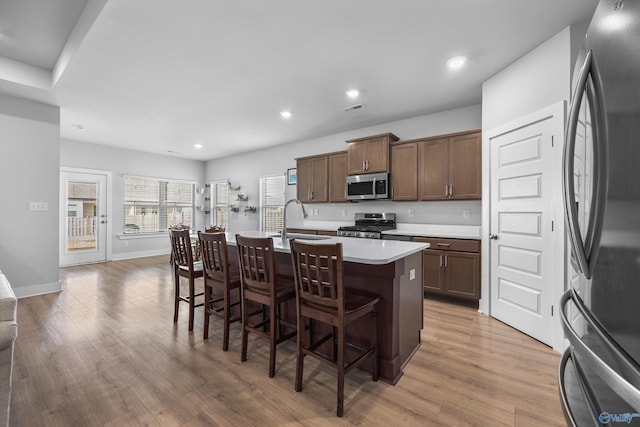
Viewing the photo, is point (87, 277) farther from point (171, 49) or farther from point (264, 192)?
point (171, 49)

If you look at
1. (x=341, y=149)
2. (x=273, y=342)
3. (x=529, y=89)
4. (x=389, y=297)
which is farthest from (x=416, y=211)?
(x=273, y=342)

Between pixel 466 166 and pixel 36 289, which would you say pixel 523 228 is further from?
pixel 36 289

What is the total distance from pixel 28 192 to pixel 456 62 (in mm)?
5653

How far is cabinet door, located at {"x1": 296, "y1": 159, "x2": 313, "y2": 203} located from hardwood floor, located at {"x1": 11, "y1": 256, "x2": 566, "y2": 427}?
10.2 feet

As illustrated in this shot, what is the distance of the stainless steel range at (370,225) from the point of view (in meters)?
4.31

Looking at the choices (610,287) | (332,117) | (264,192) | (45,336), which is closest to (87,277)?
(45,336)

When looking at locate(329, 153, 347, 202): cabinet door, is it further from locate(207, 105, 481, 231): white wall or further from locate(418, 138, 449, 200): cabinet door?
locate(418, 138, 449, 200): cabinet door

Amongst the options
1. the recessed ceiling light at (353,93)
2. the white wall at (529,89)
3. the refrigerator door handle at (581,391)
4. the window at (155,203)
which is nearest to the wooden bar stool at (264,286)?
the refrigerator door handle at (581,391)

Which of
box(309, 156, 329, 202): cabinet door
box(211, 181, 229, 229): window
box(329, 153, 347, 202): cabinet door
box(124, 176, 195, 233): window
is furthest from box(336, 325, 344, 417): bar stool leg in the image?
box(124, 176, 195, 233): window

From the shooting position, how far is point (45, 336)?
2561 mm

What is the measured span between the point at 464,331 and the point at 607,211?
2534mm

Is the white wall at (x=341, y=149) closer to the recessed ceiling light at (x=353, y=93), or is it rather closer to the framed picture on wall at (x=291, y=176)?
the framed picture on wall at (x=291, y=176)

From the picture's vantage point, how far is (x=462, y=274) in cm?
338

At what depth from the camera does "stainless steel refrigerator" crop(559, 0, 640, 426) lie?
1.66 feet
